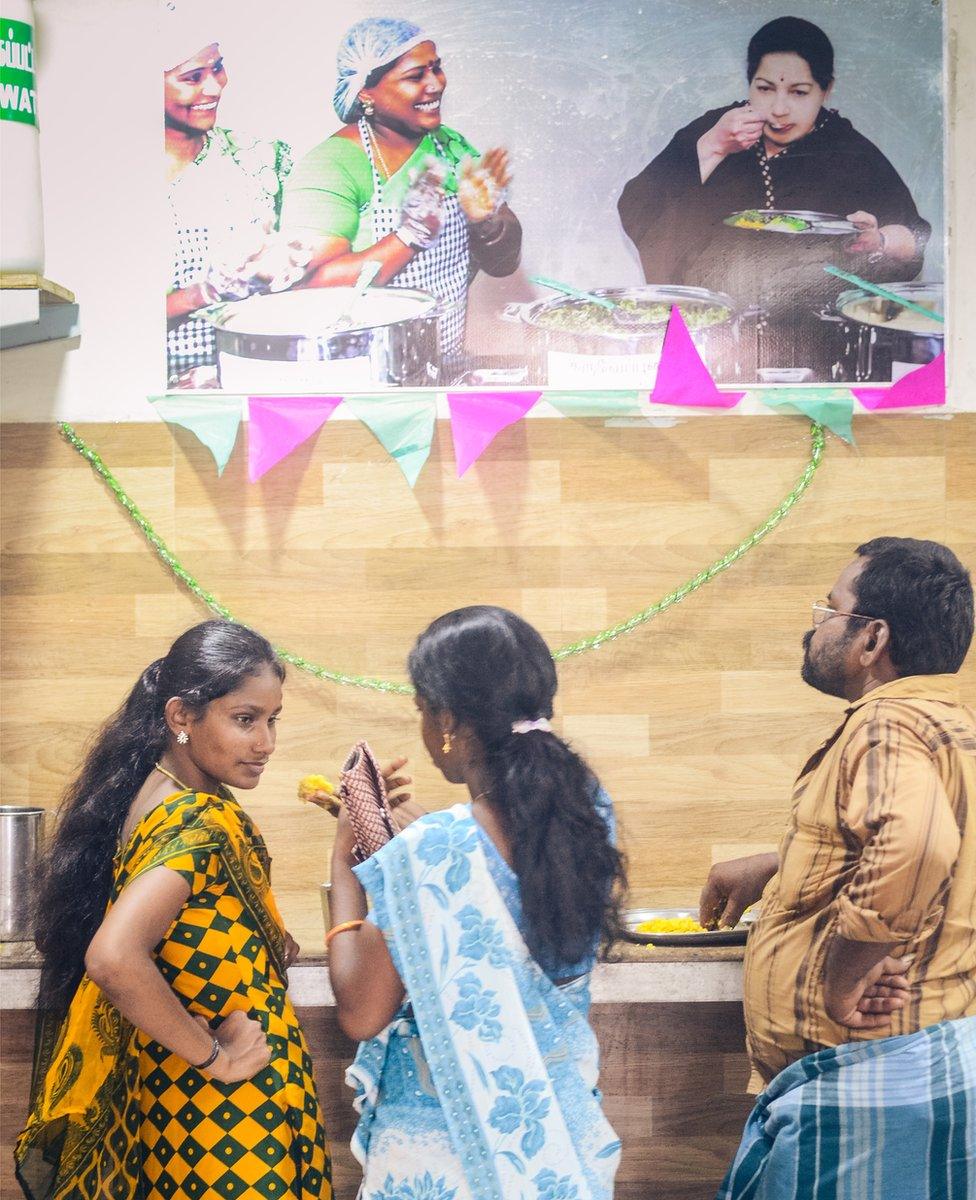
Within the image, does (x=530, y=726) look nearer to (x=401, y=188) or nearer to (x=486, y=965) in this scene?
(x=486, y=965)

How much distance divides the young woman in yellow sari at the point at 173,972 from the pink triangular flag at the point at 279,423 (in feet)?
4.48

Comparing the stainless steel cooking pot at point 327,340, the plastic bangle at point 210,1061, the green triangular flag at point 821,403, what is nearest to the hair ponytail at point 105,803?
the plastic bangle at point 210,1061

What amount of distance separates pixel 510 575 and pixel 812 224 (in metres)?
1.27

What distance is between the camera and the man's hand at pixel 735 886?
2.82 meters

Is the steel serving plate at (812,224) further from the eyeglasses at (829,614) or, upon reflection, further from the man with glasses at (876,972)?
the man with glasses at (876,972)

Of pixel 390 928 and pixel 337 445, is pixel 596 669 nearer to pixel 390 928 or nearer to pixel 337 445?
pixel 337 445

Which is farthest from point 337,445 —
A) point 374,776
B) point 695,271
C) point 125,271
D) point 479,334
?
point 374,776

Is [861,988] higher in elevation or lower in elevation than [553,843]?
lower

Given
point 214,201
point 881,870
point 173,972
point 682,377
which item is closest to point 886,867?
point 881,870

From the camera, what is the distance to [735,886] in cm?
284

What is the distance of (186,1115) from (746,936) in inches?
48.6

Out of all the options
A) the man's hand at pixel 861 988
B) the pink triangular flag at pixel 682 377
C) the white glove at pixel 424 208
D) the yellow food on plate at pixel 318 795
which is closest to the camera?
the man's hand at pixel 861 988

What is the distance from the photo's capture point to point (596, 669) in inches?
145

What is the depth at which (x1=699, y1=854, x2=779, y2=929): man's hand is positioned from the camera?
111 inches
